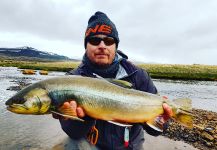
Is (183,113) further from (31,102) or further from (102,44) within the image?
(31,102)

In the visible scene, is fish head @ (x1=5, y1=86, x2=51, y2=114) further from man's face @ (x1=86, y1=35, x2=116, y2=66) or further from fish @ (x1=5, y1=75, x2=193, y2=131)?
man's face @ (x1=86, y1=35, x2=116, y2=66)

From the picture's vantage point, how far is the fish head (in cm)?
390

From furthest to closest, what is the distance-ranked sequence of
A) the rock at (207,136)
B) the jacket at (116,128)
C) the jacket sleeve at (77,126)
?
the rock at (207,136), the jacket at (116,128), the jacket sleeve at (77,126)

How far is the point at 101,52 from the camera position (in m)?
5.24

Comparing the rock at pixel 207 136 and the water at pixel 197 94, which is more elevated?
the rock at pixel 207 136

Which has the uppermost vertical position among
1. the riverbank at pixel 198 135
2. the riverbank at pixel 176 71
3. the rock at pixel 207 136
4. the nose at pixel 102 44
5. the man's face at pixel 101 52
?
the nose at pixel 102 44

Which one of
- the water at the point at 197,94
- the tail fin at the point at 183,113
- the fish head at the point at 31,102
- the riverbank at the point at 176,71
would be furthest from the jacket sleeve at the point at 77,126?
the riverbank at the point at 176,71

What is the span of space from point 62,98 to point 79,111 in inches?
11.6

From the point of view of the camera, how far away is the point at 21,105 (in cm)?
389

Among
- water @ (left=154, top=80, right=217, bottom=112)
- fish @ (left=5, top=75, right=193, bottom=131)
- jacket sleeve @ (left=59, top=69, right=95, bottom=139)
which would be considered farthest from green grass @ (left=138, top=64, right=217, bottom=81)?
fish @ (left=5, top=75, right=193, bottom=131)

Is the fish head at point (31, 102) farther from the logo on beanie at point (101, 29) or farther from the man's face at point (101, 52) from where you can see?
the logo on beanie at point (101, 29)

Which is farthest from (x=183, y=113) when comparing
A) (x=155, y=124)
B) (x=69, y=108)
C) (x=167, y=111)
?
(x=69, y=108)

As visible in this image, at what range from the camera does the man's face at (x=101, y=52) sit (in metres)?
5.24

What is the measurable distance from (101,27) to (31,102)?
217cm
